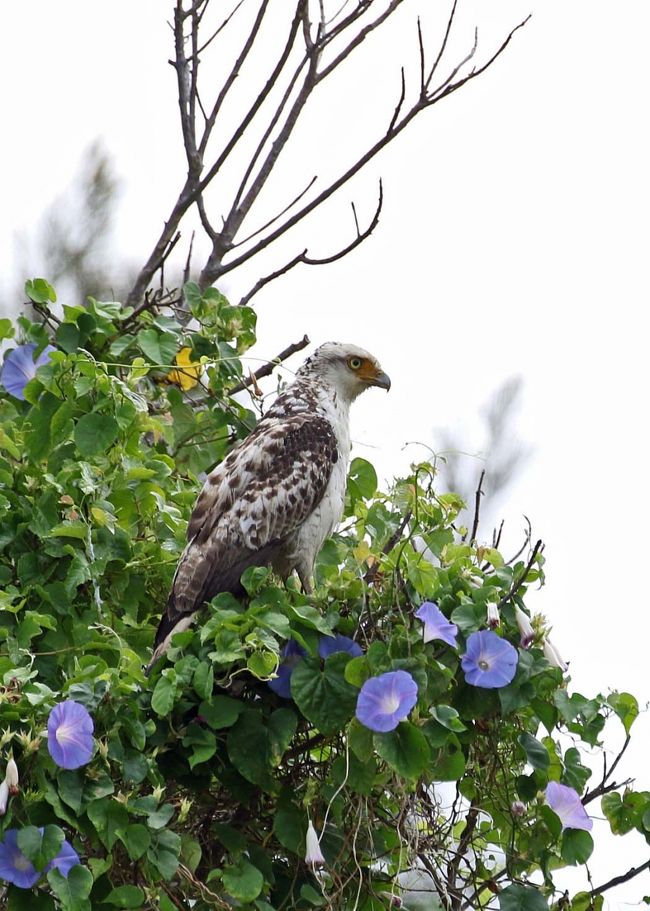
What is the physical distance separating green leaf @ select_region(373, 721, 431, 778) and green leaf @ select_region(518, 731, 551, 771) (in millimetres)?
310

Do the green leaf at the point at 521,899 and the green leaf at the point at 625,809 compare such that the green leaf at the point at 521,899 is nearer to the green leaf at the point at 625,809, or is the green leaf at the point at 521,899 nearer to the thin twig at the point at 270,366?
the green leaf at the point at 625,809

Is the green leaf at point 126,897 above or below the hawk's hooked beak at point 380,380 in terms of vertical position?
below

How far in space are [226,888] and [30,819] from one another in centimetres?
39

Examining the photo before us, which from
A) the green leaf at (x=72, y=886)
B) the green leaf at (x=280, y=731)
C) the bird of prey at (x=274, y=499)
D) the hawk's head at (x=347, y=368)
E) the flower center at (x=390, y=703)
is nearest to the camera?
the green leaf at (x=72, y=886)

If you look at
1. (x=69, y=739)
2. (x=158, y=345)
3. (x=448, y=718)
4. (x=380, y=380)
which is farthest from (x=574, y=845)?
(x=380, y=380)

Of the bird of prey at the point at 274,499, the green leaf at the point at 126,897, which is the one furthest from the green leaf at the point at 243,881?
the bird of prey at the point at 274,499

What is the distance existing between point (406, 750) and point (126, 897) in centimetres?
53

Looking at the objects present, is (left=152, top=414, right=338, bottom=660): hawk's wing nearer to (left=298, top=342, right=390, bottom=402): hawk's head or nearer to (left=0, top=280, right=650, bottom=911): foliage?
(left=0, top=280, right=650, bottom=911): foliage

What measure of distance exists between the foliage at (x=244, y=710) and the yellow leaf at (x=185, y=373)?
21 cm

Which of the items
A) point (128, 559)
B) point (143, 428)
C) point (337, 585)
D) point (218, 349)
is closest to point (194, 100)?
point (218, 349)

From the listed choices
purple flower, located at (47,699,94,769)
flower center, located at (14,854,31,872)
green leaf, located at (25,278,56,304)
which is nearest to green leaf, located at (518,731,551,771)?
purple flower, located at (47,699,94,769)

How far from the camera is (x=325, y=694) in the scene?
2508 millimetres

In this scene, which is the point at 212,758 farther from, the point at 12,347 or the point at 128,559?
the point at 12,347

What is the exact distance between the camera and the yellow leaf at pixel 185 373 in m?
3.44
